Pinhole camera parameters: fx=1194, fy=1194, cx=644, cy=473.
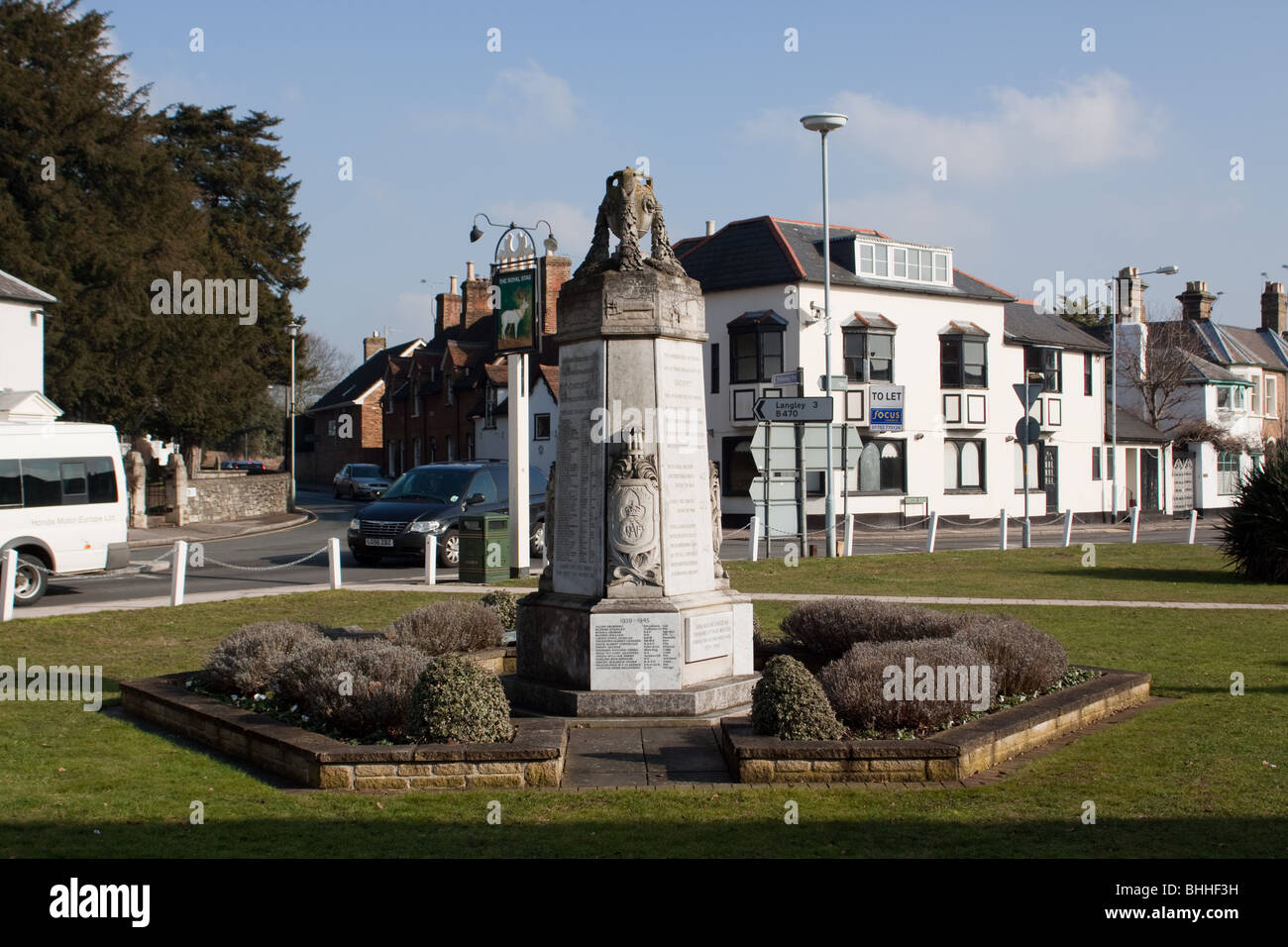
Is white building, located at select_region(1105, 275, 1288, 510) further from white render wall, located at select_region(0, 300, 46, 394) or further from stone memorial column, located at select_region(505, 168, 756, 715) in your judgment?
stone memorial column, located at select_region(505, 168, 756, 715)

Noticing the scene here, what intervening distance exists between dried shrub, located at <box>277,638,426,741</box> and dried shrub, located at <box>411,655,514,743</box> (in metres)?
0.20

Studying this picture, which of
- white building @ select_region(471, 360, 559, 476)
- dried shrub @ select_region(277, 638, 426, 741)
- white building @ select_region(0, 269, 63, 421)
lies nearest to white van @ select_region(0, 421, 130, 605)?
dried shrub @ select_region(277, 638, 426, 741)

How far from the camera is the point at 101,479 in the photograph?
66.2 ft

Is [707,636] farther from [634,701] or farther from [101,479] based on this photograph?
[101,479]

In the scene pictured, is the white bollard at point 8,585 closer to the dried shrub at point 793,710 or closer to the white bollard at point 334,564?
the white bollard at point 334,564

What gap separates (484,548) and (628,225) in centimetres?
1069

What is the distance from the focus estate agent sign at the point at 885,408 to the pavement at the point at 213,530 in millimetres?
19506

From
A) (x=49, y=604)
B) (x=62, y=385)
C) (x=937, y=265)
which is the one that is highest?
(x=937, y=265)

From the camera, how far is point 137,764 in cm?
805

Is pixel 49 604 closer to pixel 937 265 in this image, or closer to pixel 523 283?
pixel 523 283

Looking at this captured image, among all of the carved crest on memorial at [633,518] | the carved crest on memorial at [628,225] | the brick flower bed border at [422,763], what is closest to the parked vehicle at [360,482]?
the carved crest on memorial at [628,225]
